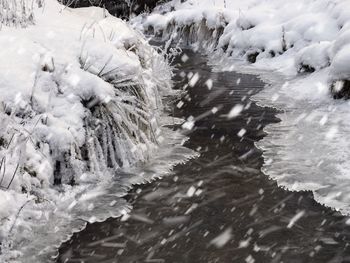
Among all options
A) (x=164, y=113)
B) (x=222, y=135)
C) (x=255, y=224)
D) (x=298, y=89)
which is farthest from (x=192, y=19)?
(x=255, y=224)

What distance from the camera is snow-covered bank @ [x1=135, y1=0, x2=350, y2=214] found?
5.16 m

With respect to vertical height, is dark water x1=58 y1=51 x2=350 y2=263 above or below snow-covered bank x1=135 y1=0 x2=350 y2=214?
above

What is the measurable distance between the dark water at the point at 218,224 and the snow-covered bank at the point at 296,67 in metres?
0.29

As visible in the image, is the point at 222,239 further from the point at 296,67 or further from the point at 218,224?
the point at 296,67

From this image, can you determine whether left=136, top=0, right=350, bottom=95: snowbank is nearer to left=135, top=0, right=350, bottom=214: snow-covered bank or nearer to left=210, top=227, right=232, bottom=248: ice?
left=135, top=0, right=350, bottom=214: snow-covered bank

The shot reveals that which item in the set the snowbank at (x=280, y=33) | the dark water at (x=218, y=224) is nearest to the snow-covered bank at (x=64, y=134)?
the dark water at (x=218, y=224)

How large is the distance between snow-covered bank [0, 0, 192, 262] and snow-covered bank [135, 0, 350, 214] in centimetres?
137

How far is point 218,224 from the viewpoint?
409 centimetres

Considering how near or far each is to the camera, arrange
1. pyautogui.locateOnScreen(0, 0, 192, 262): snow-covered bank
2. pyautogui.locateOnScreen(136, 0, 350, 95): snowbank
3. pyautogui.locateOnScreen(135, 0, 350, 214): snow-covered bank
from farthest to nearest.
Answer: pyautogui.locateOnScreen(136, 0, 350, 95): snowbank, pyautogui.locateOnScreen(135, 0, 350, 214): snow-covered bank, pyautogui.locateOnScreen(0, 0, 192, 262): snow-covered bank

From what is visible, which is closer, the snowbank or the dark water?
the dark water

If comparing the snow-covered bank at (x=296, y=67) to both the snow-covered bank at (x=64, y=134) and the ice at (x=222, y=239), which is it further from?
the snow-covered bank at (x=64, y=134)

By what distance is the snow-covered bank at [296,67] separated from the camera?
5.16 meters

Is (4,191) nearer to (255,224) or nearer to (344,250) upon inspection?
(255,224)

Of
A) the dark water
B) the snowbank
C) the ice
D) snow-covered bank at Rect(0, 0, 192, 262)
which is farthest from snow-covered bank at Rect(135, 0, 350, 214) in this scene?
snow-covered bank at Rect(0, 0, 192, 262)
